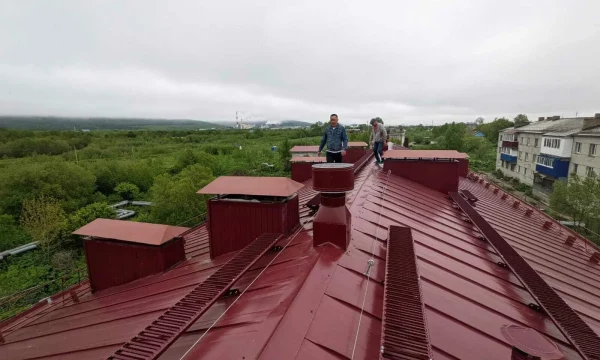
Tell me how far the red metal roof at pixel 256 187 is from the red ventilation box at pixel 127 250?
186 centimetres

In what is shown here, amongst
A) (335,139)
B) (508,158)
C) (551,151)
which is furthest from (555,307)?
(508,158)

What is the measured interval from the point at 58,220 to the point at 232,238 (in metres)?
20.5

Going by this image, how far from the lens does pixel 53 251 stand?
20.0m

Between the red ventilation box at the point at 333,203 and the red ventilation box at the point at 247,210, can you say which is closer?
the red ventilation box at the point at 333,203

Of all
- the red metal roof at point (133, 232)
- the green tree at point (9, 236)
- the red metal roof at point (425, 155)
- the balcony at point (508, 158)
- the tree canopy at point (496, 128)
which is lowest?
the green tree at point (9, 236)

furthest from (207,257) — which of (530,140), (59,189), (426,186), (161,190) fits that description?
(530,140)

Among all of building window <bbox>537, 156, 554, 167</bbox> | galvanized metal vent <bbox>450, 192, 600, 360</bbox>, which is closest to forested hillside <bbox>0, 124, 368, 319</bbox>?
galvanized metal vent <bbox>450, 192, 600, 360</bbox>

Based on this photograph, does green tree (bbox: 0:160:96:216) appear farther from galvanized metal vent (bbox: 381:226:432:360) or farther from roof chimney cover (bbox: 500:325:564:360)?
roof chimney cover (bbox: 500:325:564:360)

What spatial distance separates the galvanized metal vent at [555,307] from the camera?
3871mm

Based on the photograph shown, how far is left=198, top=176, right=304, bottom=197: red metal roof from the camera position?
6.01 m

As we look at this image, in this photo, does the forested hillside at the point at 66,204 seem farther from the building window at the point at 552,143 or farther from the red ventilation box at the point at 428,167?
the building window at the point at 552,143

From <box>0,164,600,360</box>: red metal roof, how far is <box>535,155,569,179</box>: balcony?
3045 centimetres

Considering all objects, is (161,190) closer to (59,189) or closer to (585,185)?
(59,189)

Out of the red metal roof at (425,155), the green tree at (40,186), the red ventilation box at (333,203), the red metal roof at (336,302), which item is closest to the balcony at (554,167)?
the red metal roof at (425,155)
